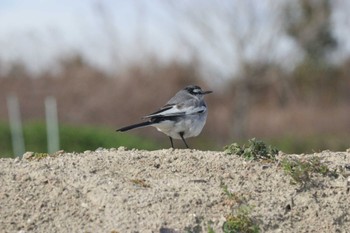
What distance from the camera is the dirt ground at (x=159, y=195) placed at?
24.5 ft

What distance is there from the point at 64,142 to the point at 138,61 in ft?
46.6

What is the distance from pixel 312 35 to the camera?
45094mm

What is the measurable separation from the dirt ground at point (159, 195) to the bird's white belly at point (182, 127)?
3018 millimetres

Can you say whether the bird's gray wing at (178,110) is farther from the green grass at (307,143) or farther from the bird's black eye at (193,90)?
the green grass at (307,143)

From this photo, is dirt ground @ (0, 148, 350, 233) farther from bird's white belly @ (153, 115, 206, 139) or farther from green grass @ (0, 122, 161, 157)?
green grass @ (0, 122, 161, 157)

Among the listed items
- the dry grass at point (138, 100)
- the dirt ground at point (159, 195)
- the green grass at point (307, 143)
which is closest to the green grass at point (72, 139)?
the green grass at point (307, 143)

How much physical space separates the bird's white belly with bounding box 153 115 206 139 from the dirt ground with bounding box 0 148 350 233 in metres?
3.02

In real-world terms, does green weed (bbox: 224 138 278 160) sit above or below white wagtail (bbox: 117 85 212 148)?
below

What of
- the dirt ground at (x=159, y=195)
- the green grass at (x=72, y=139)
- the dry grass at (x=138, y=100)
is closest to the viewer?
the dirt ground at (x=159, y=195)

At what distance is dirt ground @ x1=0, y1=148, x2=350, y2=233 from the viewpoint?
294 inches

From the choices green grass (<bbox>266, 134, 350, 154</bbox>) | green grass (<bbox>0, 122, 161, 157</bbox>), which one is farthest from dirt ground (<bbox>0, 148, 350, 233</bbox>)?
green grass (<bbox>266, 134, 350, 154</bbox>)

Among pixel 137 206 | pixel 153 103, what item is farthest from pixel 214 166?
pixel 153 103

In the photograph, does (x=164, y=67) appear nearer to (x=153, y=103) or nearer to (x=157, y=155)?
(x=153, y=103)

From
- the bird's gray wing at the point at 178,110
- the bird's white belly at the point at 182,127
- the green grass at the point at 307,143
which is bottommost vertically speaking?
the green grass at the point at 307,143
